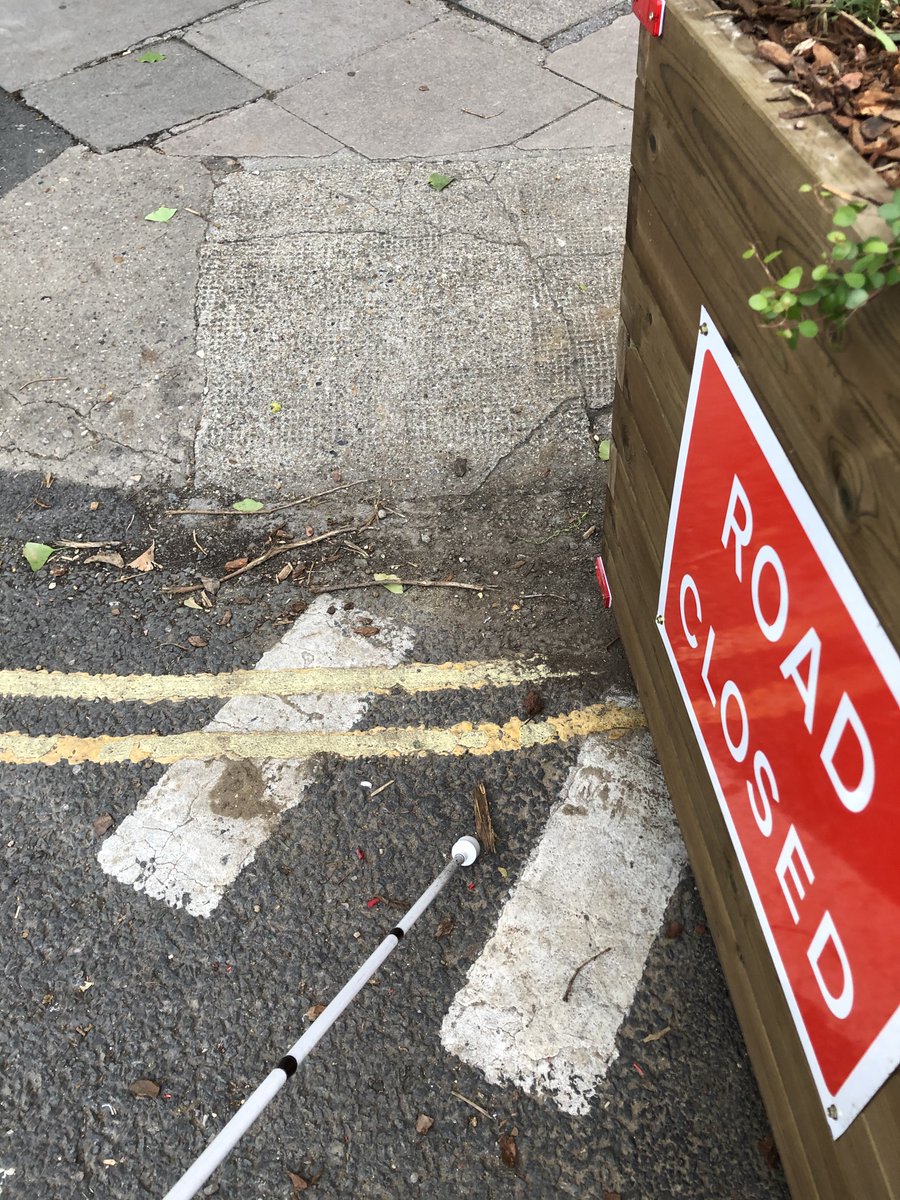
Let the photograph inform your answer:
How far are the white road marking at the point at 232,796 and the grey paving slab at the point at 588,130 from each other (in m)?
3.39

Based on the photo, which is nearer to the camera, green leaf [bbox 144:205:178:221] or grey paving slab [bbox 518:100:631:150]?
green leaf [bbox 144:205:178:221]

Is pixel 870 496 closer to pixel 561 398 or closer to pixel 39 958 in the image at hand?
pixel 39 958

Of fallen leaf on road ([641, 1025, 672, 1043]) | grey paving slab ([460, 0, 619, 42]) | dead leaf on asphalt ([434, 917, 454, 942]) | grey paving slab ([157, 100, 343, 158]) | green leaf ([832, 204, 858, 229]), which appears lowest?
dead leaf on asphalt ([434, 917, 454, 942])

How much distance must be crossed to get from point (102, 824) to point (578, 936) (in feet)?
4.70

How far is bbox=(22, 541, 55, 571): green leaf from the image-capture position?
138 inches

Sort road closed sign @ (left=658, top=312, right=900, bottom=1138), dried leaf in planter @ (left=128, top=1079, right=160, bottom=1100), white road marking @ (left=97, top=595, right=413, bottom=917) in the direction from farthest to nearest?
white road marking @ (left=97, top=595, right=413, bottom=917), dried leaf in planter @ (left=128, top=1079, right=160, bottom=1100), road closed sign @ (left=658, top=312, right=900, bottom=1138)

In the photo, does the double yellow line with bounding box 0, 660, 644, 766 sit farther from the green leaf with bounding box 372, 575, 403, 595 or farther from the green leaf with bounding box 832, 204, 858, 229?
the green leaf with bounding box 832, 204, 858, 229

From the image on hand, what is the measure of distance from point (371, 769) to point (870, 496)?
1.91 m

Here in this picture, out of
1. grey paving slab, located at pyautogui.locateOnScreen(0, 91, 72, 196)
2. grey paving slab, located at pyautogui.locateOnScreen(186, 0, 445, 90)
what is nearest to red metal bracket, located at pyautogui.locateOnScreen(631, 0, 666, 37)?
grey paving slab, located at pyautogui.locateOnScreen(0, 91, 72, 196)

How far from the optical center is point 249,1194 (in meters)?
2.19

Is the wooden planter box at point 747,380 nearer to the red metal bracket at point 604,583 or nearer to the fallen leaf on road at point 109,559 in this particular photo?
the red metal bracket at point 604,583

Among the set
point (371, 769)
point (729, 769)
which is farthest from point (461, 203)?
point (729, 769)

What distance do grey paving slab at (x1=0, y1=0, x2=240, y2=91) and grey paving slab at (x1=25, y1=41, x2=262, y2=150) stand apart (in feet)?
0.74

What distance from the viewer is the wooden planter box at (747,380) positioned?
1349mm
